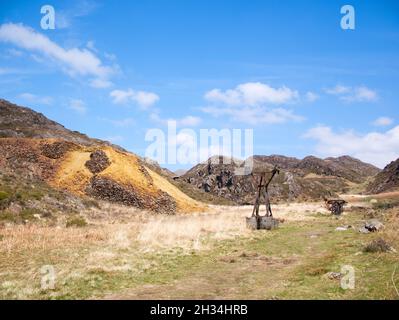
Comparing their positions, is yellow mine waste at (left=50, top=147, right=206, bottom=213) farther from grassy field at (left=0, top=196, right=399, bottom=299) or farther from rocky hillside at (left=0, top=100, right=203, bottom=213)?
grassy field at (left=0, top=196, right=399, bottom=299)

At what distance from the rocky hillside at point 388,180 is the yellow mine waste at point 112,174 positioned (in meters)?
78.7

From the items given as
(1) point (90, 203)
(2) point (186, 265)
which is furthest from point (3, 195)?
(2) point (186, 265)

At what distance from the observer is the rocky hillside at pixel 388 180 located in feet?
375

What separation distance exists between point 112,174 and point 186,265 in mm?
32241

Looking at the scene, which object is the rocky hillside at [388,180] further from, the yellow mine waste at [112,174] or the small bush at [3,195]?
the small bush at [3,195]

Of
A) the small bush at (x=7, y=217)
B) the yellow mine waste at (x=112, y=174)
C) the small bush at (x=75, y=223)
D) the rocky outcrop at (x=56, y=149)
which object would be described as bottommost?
the small bush at (x=75, y=223)

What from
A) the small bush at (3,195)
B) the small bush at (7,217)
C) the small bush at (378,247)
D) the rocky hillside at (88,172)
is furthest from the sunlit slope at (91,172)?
the small bush at (378,247)

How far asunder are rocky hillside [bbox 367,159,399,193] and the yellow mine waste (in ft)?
258

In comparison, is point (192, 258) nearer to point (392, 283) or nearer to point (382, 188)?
point (392, 283)

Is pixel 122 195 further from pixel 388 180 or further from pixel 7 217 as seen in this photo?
pixel 388 180

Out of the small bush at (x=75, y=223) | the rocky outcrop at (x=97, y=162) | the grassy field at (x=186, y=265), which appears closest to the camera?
the grassy field at (x=186, y=265)
